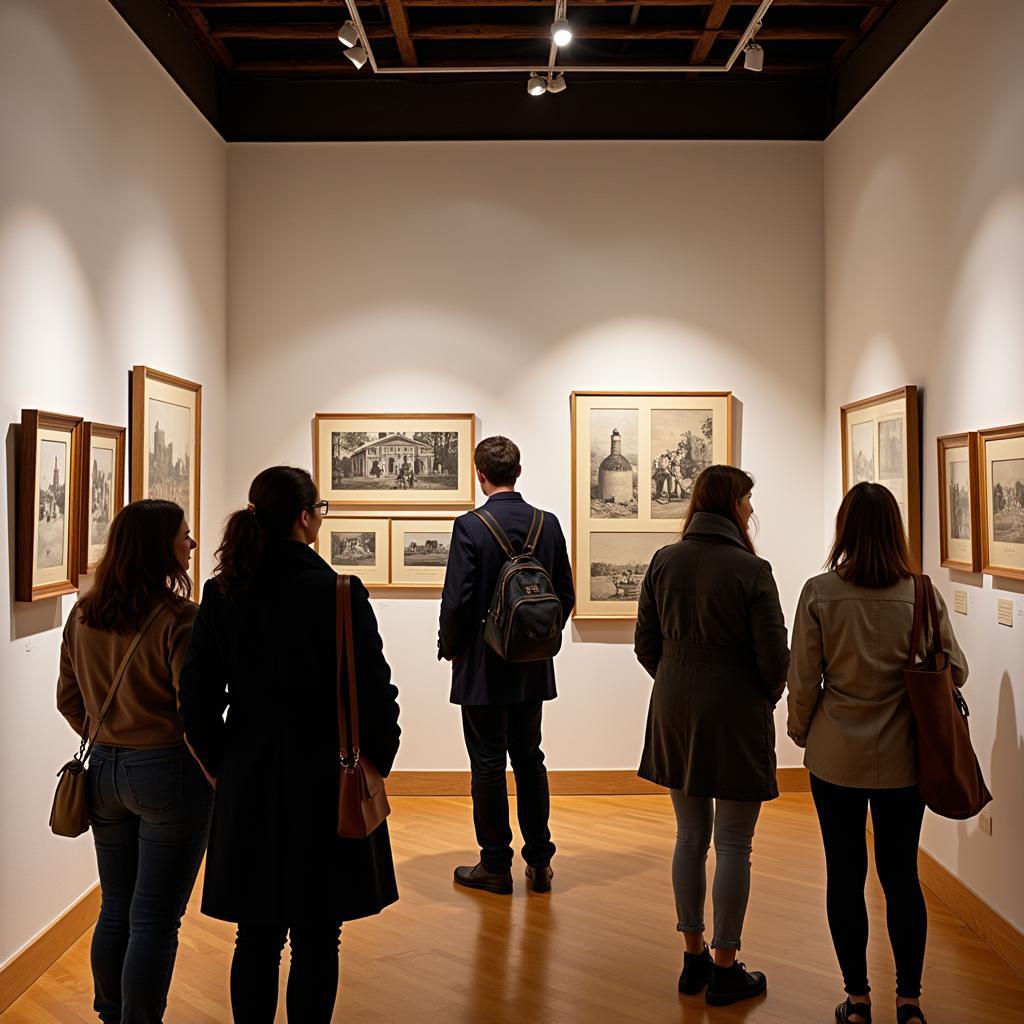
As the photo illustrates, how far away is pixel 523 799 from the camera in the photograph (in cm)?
498

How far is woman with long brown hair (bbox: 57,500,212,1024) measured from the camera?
3.01 m

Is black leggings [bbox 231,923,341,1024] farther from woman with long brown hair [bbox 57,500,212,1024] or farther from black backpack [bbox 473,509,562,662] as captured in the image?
black backpack [bbox 473,509,562,662]

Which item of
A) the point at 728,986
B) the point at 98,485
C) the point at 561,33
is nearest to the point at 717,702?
the point at 728,986

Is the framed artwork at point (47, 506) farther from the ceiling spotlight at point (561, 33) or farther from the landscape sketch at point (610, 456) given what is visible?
the landscape sketch at point (610, 456)

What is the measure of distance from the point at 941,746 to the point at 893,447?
2.39 m

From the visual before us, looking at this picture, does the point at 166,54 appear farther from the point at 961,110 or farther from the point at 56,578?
the point at 961,110

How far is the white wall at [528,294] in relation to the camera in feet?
22.2

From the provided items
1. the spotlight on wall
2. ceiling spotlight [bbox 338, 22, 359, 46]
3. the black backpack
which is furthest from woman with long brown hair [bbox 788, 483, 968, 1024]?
ceiling spotlight [bbox 338, 22, 359, 46]

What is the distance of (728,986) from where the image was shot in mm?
3785

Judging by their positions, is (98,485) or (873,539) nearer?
(873,539)

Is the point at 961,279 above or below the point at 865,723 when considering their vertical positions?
above

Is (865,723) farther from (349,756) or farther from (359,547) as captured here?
(359,547)

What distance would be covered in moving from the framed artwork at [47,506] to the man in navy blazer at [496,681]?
151cm

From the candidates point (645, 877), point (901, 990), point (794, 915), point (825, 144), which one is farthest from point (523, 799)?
point (825, 144)
